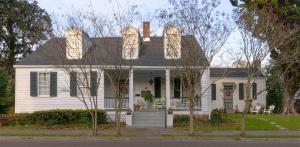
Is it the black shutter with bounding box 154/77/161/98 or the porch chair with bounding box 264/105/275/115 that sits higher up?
the black shutter with bounding box 154/77/161/98

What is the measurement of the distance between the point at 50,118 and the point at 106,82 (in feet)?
18.9

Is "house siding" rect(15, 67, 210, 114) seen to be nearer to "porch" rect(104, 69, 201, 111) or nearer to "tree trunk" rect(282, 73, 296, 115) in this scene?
→ "porch" rect(104, 69, 201, 111)

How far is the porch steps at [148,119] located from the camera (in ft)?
93.3

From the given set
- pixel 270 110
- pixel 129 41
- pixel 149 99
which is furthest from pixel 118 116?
pixel 270 110

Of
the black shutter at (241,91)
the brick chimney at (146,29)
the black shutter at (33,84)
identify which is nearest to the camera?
the brick chimney at (146,29)

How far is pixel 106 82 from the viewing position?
1293 inches

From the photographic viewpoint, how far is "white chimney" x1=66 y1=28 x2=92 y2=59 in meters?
24.1

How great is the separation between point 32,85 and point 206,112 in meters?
10.9

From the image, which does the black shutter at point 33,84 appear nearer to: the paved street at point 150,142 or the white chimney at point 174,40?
the paved street at point 150,142

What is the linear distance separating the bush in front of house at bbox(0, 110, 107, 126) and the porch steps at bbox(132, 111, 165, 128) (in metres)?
2.14

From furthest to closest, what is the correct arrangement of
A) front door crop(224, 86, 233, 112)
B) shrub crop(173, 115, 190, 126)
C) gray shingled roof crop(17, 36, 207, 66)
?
front door crop(224, 86, 233, 112), shrub crop(173, 115, 190, 126), gray shingled roof crop(17, 36, 207, 66)

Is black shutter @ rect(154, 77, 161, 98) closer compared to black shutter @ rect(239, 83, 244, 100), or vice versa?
black shutter @ rect(154, 77, 161, 98)

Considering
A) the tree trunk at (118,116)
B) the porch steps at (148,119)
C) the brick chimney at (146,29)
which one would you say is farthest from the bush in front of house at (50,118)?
the brick chimney at (146,29)

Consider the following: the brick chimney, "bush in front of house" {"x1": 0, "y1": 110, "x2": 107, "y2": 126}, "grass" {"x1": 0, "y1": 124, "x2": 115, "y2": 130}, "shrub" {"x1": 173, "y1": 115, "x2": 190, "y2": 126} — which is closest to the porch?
"shrub" {"x1": 173, "y1": 115, "x2": 190, "y2": 126}
